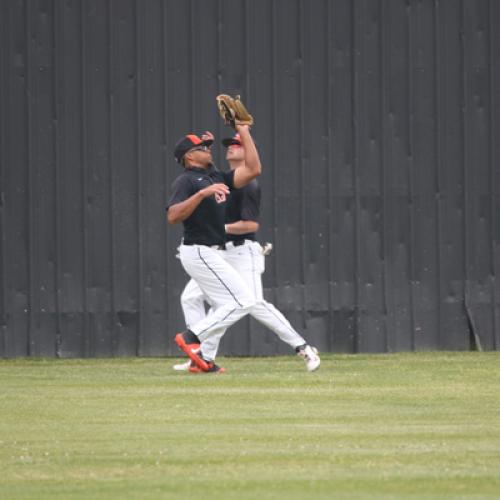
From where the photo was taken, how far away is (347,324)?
1653 centimetres

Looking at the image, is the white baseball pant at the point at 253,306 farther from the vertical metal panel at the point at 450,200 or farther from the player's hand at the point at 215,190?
the vertical metal panel at the point at 450,200

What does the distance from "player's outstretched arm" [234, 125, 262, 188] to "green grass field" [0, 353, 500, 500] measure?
1.63m

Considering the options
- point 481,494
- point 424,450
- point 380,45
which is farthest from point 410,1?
point 481,494

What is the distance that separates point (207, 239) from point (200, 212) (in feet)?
0.77

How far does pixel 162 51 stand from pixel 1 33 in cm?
159

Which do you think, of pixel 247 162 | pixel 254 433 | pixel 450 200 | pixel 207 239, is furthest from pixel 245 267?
pixel 254 433

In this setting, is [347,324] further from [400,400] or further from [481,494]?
[481,494]

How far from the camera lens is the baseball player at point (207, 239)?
43.7 ft

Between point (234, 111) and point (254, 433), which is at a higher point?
point (234, 111)

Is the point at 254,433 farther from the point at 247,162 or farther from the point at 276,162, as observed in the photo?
the point at 276,162

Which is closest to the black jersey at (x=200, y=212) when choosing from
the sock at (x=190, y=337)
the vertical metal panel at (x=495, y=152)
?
the sock at (x=190, y=337)

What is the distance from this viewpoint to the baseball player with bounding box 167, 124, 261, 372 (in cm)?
1333

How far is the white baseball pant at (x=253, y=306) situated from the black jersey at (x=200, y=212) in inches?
20.9

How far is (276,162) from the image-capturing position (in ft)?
53.6
